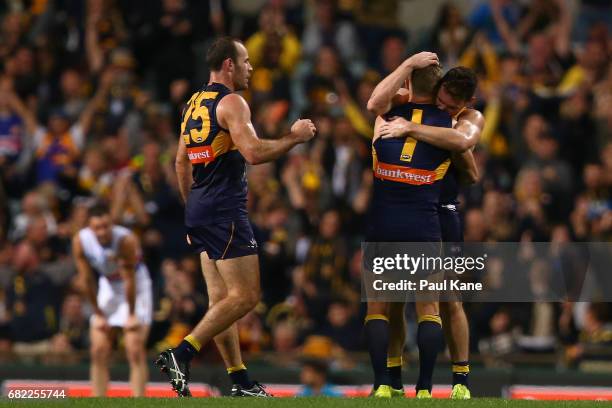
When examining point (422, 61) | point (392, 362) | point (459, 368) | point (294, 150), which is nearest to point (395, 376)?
point (392, 362)

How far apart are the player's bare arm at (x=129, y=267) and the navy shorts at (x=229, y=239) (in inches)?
165

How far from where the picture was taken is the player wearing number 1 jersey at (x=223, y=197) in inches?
420

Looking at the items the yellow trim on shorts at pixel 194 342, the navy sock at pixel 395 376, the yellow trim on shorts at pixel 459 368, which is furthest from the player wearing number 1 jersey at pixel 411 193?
the yellow trim on shorts at pixel 194 342

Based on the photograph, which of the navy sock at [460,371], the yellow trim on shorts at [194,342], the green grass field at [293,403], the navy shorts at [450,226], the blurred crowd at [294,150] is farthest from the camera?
the blurred crowd at [294,150]

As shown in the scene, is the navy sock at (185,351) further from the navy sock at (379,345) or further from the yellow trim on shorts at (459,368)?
the yellow trim on shorts at (459,368)

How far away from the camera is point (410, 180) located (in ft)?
35.8

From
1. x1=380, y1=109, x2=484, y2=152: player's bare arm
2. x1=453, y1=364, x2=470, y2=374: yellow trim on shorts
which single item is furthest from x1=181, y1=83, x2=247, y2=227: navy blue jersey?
x1=453, y1=364, x2=470, y2=374: yellow trim on shorts

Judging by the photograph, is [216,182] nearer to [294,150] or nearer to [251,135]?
[251,135]

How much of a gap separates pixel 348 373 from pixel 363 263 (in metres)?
4.45

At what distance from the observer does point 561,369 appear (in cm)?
1546

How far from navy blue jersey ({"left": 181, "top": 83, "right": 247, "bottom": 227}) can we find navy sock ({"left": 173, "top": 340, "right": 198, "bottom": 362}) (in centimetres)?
93

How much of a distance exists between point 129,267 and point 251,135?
4808 millimetres

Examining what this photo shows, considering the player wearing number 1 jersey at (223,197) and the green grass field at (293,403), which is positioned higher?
the player wearing number 1 jersey at (223,197)

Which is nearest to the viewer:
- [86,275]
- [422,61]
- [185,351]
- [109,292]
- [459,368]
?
[185,351]
